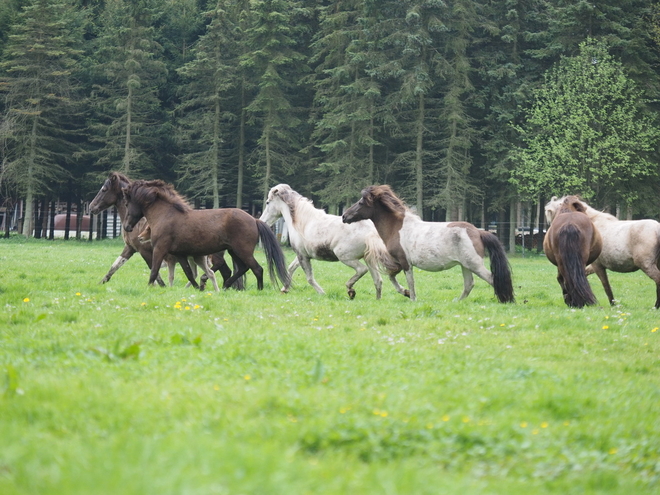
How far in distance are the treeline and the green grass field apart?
32945 millimetres

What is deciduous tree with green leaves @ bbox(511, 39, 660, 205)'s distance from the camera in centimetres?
3919

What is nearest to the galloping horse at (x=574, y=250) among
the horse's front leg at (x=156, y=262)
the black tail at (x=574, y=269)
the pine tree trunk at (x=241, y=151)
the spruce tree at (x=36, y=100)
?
the black tail at (x=574, y=269)

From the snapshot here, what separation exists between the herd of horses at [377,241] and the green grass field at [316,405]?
4.26m

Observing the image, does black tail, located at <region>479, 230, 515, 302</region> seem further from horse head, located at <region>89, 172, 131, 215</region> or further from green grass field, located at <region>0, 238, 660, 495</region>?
horse head, located at <region>89, 172, 131, 215</region>

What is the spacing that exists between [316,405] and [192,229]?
9.53 m

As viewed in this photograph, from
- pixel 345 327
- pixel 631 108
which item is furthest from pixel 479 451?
pixel 631 108

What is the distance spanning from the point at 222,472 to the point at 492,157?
41624 mm

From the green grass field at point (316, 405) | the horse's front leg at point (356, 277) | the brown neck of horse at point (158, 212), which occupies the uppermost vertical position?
the brown neck of horse at point (158, 212)

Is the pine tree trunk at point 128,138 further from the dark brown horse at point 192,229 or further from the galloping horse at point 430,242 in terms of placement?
the galloping horse at point 430,242

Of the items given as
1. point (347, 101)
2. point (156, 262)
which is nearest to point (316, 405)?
point (156, 262)

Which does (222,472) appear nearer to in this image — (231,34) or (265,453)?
(265,453)

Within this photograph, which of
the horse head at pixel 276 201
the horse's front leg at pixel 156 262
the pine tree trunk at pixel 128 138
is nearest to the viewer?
the horse's front leg at pixel 156 262

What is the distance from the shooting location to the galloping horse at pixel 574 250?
12.8 m

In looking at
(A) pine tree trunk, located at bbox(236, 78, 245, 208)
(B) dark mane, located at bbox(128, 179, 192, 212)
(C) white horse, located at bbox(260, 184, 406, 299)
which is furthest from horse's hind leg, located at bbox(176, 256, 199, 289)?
(A) pine tree trunk, located at bbox(236, 78, 245, 208)
